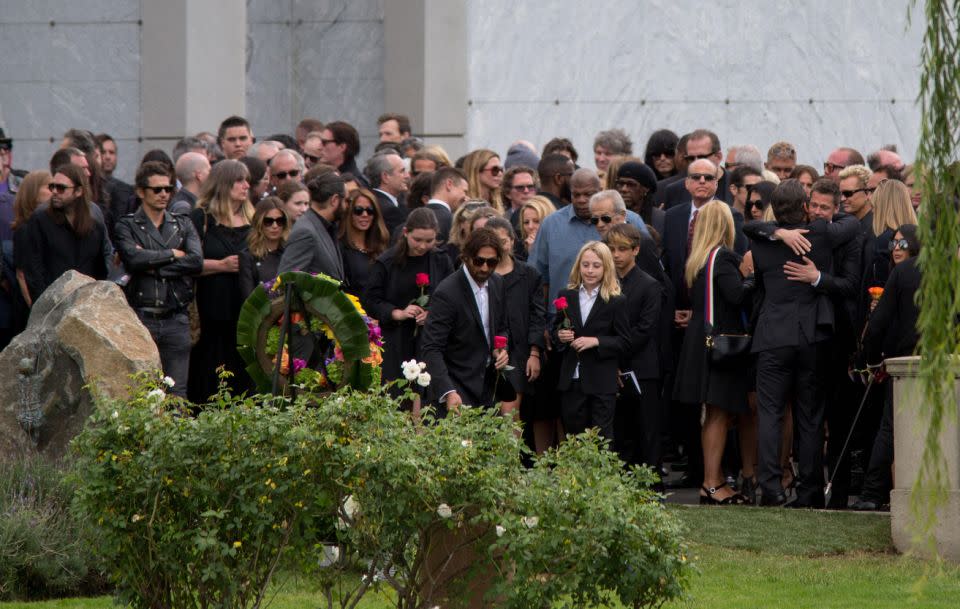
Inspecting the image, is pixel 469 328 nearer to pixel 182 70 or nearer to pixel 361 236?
pixel 361 236

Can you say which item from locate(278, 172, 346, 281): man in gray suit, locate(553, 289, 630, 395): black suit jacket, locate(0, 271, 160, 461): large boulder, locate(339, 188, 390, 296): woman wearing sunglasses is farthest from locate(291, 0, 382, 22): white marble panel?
locate(0, 271, 160, 461): large boulder

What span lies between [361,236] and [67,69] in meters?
8.77

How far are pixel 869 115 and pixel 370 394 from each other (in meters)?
13.8

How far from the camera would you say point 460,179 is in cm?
1415

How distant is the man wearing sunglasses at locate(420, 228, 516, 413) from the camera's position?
1195 cm

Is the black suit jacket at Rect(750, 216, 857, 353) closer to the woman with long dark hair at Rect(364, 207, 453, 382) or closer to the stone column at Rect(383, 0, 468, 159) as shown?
the woman with long dark hair at Rect(364, 207, 453, 382)

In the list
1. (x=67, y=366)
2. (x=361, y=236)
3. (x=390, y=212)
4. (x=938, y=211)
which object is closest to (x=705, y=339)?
(x=361, y=236)

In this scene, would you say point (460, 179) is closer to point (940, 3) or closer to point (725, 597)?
point (725, 597)

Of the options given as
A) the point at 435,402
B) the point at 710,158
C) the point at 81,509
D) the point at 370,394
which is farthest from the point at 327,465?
the point at 710,158

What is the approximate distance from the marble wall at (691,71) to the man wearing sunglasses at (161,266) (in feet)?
24.1

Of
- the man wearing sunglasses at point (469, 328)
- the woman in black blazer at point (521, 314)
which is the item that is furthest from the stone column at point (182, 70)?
the man wearing sunglasses at point (469, 328)

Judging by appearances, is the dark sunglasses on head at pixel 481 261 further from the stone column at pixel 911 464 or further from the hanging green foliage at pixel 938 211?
the hanging green foliage at pixel 938 211

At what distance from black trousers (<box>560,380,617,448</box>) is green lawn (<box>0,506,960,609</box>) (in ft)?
2.64

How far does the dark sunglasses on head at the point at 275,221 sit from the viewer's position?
13.3 metres
